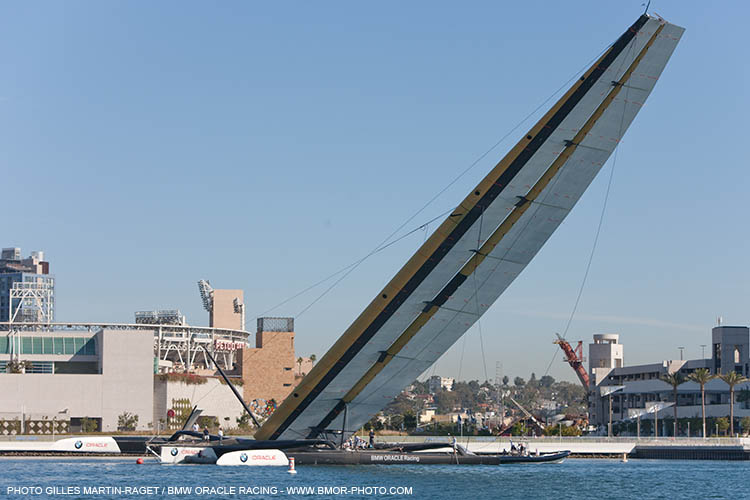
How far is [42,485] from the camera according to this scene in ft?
163

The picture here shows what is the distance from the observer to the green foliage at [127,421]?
11850 centimetres

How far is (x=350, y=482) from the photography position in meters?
50.0

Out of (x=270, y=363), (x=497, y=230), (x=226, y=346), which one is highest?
(x=497, y=230)

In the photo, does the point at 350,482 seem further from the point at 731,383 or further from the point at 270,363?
the point at 270,363

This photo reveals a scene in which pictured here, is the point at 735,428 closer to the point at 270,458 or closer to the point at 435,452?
the point at 435,452

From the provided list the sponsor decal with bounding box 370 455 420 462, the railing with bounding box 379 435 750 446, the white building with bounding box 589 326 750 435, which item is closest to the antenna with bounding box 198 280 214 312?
the white building with bounding box 589 326 750 435

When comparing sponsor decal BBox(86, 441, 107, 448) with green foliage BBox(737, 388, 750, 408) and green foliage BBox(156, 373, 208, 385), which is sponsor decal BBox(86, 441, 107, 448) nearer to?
green foliage BBox(156, 373, 208, 385)

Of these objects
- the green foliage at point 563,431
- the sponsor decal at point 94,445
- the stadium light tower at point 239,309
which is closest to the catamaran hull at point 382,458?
the sponsor decal at point 94,445

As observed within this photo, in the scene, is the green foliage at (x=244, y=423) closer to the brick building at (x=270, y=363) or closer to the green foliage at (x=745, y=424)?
the brick building at (x=270, y=363)

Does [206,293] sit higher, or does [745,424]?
[206,293]

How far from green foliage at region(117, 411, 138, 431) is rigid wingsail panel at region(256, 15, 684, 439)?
6457cm

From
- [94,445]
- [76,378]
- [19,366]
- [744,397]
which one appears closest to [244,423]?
[76,378]

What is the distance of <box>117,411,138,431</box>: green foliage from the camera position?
11850cm

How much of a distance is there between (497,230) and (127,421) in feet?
250
